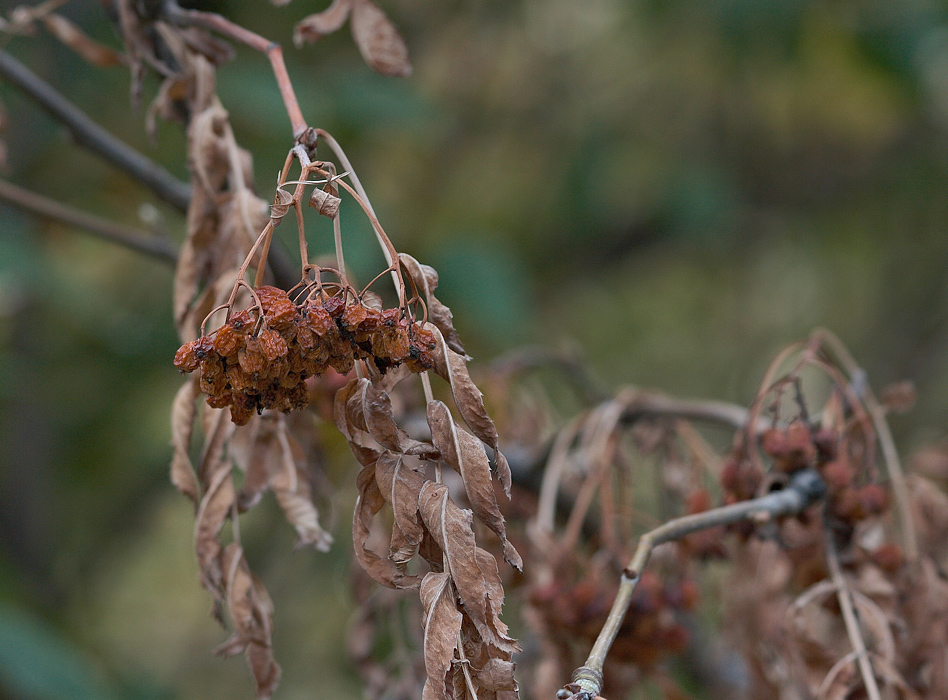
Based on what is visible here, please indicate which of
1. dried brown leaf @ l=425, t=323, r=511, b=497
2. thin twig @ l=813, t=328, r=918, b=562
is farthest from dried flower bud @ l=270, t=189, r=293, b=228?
thin twig @ l=813, t=328, r=918, b=562

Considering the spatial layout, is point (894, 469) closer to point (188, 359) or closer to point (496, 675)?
point (496, 675)

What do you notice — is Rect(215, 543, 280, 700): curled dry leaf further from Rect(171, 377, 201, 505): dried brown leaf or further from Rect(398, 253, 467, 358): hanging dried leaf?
Rect(398, 253, 467, 358): hanging dried leaf

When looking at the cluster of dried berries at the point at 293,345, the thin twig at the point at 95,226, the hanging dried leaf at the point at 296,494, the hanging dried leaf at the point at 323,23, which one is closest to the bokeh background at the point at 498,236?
the thin twig at the point at 95,226

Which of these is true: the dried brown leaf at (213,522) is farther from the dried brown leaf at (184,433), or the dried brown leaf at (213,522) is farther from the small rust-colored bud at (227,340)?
the small rust-colored bud at (227,340)

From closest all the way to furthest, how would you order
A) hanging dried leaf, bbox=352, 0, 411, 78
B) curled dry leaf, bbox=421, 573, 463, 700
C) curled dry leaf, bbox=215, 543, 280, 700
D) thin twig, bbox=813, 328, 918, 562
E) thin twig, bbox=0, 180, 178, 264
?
curled dry leaf, bbox=421, 573, 463, 700, curled dry leaf, bbox=215, 543, 280, 700, hanging dried leaf, bbox=352, 0, 411, 78, thin twig, bbox=813, 328, 918, 562, thin twig, bbox=0, 180, 178, 264

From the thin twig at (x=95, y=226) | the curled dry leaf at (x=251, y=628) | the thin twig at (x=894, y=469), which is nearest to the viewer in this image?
the curled dry leaf at (x=251, y=628)

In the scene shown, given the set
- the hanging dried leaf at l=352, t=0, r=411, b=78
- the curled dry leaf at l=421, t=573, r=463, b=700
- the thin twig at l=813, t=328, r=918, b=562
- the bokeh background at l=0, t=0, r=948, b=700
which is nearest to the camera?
the curled dry leaf at l=421, t=573, r=463, b=700
